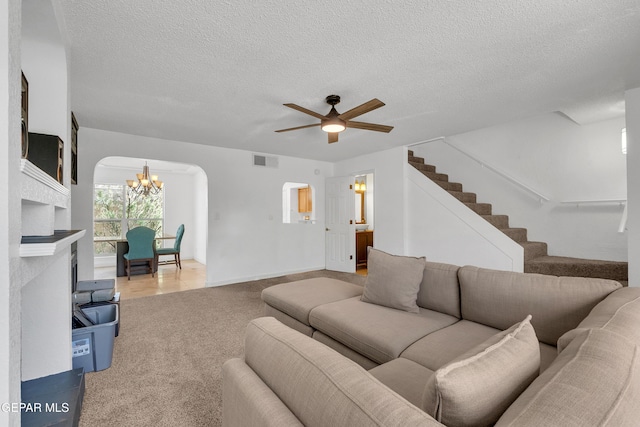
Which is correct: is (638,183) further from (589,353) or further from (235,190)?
(235,190)

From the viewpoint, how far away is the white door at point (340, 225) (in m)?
5.96

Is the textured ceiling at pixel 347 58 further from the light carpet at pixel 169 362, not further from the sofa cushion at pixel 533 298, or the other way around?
the light carpet at pixel 169 362

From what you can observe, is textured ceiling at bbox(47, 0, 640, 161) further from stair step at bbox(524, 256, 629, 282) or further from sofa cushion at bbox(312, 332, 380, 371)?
sofa cushion at bbox(312, 332, 380, 371)

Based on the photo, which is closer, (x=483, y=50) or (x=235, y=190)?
(x=483, y=50)

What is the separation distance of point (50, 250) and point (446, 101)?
3.39 m

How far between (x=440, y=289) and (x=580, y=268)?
2738 mm

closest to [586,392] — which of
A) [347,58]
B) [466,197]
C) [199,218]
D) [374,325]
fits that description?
[374,325]

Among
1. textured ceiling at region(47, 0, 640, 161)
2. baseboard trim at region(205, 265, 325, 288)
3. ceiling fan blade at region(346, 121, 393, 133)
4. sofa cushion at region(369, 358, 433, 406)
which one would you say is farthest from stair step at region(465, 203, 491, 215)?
sofa cushion at region(369, 358, 433, 406)

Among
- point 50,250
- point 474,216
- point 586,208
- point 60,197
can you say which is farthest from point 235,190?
point 586,208

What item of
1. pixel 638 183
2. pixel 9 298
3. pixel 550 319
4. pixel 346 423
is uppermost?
pixel 638 183

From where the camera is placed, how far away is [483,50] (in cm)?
215

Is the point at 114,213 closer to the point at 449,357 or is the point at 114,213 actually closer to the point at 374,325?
the point at 374,325

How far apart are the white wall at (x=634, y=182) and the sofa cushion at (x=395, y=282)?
89.5 inches

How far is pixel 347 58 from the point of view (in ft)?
7.35
